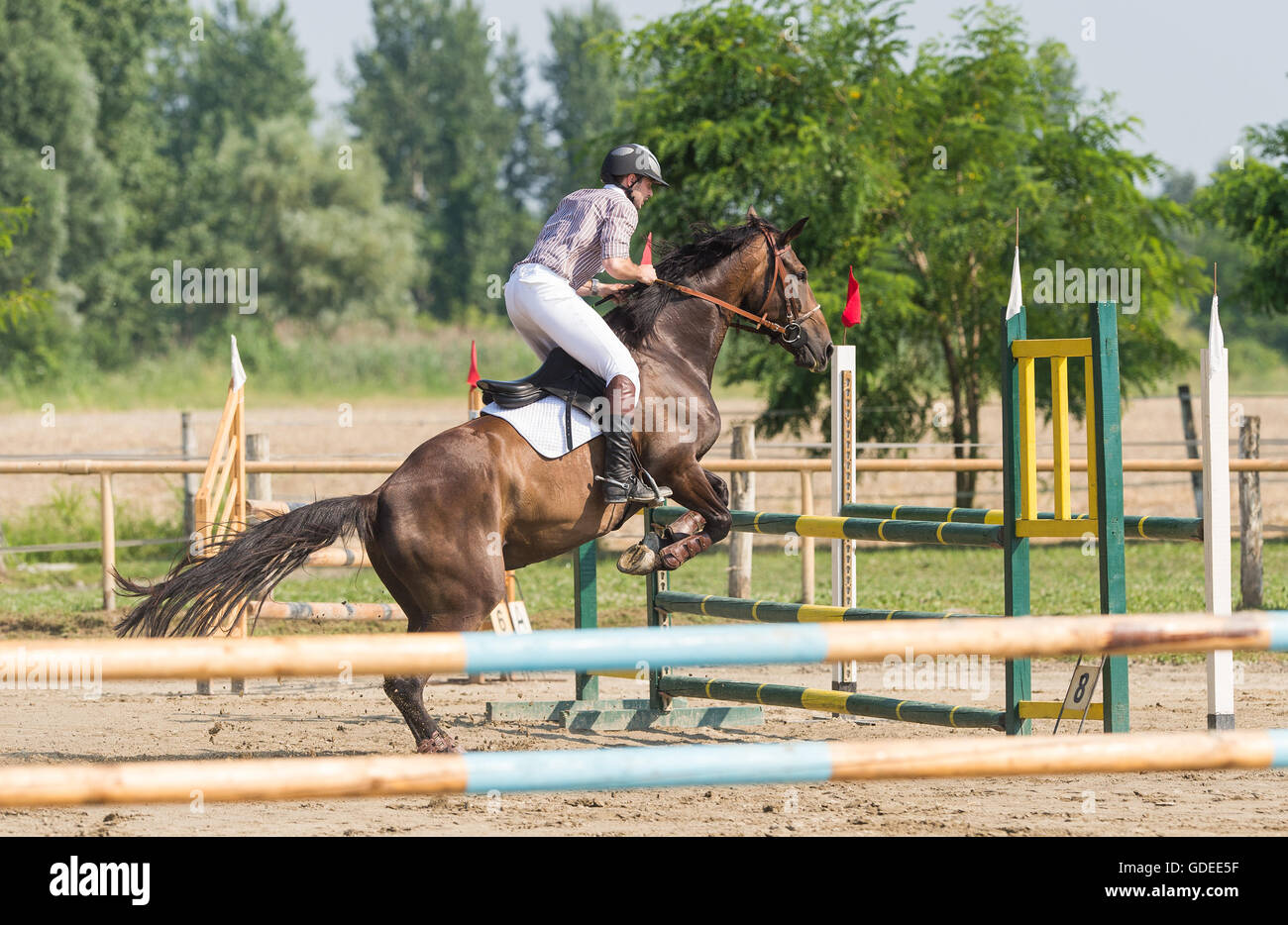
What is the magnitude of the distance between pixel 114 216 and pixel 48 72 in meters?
5.14

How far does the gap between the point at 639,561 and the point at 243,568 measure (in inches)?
64.0

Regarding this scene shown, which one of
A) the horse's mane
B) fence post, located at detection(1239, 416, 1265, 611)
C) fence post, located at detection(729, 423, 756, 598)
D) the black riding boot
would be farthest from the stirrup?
fence post, located at detection(1239, 416, 1265, 611)

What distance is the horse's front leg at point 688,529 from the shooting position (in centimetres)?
586

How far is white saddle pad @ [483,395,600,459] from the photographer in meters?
5.43

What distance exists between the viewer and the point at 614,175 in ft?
19.1

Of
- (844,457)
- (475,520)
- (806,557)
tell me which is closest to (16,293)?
(806,557)

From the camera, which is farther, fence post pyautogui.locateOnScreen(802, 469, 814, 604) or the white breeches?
fence post pyautogui.locateOnScreen(802, 469, 814, 604)

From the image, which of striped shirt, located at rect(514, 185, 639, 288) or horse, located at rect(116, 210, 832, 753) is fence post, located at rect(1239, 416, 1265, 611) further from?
striped shirt, located at rect(514, 185, 639, 288)

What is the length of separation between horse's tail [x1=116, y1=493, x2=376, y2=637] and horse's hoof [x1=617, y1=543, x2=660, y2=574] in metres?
1.12

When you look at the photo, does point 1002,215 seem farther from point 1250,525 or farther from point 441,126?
point 441,126

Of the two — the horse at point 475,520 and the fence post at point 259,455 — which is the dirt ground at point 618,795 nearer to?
the horse at point 475,520

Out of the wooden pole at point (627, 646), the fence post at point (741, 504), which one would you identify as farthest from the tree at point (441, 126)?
the wooden pole at point (627, 646)

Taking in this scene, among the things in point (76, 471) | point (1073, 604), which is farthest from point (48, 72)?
point (1073, 604)

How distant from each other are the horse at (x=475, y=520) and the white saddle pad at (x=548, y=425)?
0.03 m
